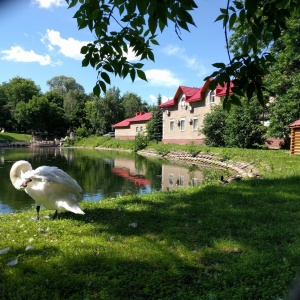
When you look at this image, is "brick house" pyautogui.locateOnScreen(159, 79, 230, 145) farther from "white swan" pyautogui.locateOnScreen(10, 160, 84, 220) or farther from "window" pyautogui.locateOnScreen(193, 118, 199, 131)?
"white swan" pyautogui.locateOnScreen(10, 160, 84, 220)

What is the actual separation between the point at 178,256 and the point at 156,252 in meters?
0.30

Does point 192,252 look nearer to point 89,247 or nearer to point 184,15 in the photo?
point 89,247

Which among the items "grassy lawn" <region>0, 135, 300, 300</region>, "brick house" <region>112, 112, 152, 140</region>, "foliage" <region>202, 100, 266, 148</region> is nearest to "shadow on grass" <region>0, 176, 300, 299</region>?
"grassy lawn" <region>0, 135, 300, 300</region>

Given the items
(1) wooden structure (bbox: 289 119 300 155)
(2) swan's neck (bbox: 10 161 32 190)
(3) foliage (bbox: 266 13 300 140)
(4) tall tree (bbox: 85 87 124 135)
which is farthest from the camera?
(4) tall tree (bbox: 85 87 124 135)

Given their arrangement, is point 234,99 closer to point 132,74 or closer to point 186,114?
point 132,74

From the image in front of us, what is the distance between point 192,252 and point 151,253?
1.85 feet

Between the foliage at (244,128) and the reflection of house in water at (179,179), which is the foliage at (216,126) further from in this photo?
the reflection of house in water at (179,179)

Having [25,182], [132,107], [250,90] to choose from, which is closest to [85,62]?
[250,90]

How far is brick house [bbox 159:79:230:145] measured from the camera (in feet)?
124

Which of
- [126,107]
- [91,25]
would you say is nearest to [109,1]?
[91,25]

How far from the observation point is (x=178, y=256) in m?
4.43

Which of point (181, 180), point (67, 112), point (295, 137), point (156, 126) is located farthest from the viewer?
point (67, 112)

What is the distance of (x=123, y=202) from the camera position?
8148 millimetres

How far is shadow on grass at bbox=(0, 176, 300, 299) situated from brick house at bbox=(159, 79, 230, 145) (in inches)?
1176
